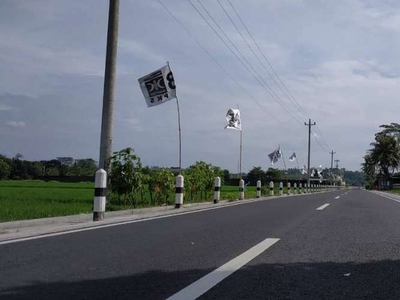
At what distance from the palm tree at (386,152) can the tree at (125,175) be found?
88.8m

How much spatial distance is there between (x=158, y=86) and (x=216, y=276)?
1266 centimetres

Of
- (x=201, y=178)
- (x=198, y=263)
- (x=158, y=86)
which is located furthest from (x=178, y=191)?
(x=198, y=263)

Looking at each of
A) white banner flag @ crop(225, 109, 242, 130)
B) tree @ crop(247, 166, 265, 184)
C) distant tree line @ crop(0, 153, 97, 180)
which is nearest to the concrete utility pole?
white banner flag @ crop(225, 109, 242, 130)

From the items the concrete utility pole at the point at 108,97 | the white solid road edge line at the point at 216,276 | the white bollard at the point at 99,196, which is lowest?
the white solid road edge line at the point at 216,276

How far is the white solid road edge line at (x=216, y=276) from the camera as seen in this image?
15.8 feet

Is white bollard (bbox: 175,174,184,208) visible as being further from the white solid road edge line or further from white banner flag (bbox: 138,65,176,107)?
the white solid road edge line

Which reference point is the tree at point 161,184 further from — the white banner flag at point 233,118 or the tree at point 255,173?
the tree at point 255,173

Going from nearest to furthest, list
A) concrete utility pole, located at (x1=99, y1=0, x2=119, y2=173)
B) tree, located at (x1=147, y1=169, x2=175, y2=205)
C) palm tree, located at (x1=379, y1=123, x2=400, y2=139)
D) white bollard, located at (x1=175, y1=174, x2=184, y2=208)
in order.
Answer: concrete utility pole, located at (x1=99, y1=0, x2=119, y2=173)
white bollard, located at (x1=175, y1=174, x2=184, y2=208)
tree, located at (x1=147, y1=169, x2=175, y2=205)
palm tree, located at (x1=379, y1=123, x2=400, y2=139)

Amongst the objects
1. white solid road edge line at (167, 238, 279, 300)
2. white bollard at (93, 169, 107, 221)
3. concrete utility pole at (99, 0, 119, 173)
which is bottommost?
white solid road edge line at (167, 238, 279, 300)

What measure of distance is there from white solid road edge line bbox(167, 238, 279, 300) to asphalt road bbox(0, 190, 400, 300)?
0.07m

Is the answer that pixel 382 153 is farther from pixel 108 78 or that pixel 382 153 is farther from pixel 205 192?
pixel 108 78

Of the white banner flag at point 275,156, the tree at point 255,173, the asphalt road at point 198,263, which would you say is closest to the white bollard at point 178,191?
the asphalt road at point 198,263

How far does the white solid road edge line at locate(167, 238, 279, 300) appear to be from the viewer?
481 cm

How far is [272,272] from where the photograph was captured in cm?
592
